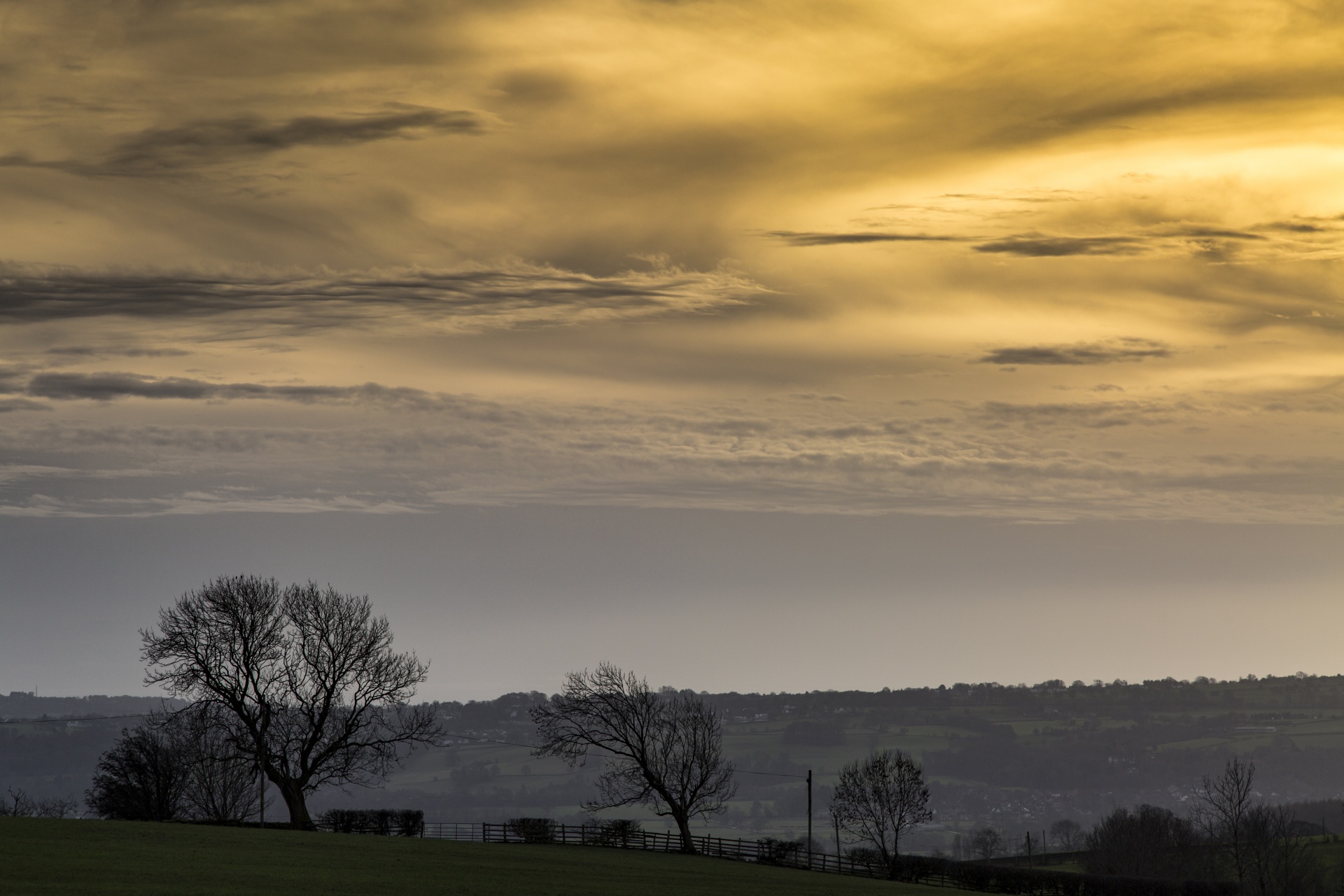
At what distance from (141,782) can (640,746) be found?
1285 inches

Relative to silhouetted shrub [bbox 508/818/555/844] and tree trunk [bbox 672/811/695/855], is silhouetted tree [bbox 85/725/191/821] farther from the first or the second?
tree trunk [bbox 672/811/695/855]

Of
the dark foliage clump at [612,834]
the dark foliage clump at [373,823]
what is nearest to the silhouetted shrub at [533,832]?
the dark foliage clump at [612,834]

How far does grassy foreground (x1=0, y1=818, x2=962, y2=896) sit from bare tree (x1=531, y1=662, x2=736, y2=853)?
16227mm

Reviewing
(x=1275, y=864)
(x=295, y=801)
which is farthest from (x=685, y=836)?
(x=1275, y=864)

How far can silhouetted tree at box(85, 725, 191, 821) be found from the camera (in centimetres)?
8375

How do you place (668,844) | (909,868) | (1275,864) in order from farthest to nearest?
(1275,864) < (668,844) < (909,868)

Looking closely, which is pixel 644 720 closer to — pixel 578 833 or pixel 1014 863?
pixel 578 833

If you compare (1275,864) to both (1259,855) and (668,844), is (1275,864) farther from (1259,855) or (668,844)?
(668,844)

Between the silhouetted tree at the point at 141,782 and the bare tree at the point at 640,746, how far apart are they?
24642 mm

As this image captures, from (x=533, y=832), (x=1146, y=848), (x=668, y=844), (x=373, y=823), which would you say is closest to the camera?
(x=373, y=823)

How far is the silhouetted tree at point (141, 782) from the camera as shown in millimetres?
83750

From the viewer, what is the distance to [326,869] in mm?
46906

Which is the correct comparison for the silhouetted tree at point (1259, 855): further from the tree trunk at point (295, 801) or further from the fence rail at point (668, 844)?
the tree trunk at point (295, 801)

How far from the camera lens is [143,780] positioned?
84.7 metres
